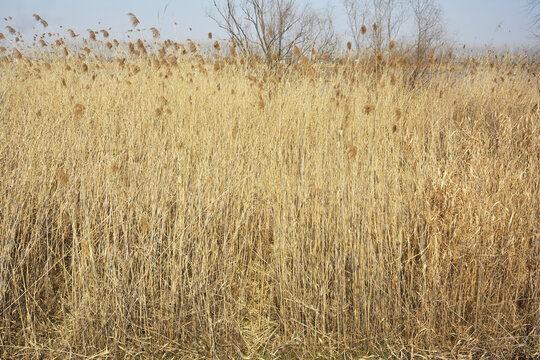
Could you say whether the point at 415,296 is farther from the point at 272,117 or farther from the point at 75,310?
the point at 272,117

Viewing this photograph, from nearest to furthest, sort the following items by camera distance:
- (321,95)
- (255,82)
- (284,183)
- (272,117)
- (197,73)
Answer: (284,183) < (272,117) < (321,95) < (255,82) < (197,73)

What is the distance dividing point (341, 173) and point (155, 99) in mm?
3892

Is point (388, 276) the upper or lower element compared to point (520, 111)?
lower

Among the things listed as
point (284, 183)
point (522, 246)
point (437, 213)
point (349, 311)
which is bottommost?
point (349, 311)

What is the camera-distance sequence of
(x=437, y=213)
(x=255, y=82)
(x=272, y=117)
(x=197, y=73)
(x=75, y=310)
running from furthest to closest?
1. (x=197, y=73)
2. (x=255, y=82)
3. (x=272, y=117)
4. (x=437, y=213)
5. (x=75, y=310)

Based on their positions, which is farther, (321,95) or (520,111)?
(520,111)

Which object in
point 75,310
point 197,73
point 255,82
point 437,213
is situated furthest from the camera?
point 197,73

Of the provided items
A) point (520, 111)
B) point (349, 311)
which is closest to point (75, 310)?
point (349, 311)

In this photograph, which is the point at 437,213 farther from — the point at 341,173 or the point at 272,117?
the point at 272,117

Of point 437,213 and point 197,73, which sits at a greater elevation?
point 197,73

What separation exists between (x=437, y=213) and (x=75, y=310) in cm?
218

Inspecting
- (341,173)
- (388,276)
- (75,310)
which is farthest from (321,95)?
(75,310)

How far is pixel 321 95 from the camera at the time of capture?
542 centimetres

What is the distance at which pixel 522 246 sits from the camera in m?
2.45
